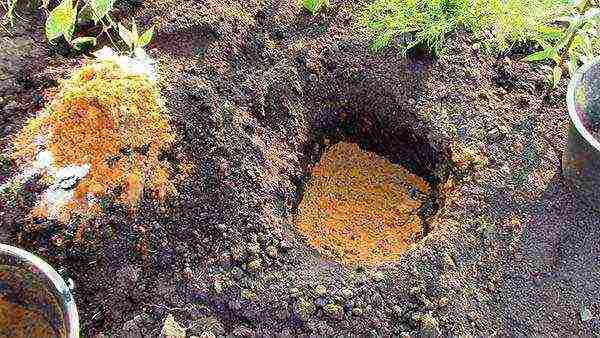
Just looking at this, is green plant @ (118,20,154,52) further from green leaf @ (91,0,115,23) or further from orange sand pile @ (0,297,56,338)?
orange sand pile @ (0,297,56,338)

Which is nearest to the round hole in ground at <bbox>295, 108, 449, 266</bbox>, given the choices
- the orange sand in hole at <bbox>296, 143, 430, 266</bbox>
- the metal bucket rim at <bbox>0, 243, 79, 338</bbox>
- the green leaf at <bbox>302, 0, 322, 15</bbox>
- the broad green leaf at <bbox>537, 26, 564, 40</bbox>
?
the orange sand in hole at <bbox>296, 143, 430, 266</bbox>

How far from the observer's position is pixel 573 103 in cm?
217

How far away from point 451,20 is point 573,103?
52cm

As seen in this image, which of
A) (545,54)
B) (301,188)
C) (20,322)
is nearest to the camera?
(20,322)

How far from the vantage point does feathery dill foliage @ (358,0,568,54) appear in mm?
2354

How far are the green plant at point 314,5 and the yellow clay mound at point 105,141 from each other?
2.41ft

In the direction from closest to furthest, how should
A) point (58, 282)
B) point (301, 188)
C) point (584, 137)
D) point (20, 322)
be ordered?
1. point (58, 282)
2. point (20, 322)
3. point (584, 137)
4. point (301, 188)

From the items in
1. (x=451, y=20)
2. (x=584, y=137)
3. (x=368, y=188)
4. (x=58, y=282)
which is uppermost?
(x=451, y=20)

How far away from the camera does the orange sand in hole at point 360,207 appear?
235cm

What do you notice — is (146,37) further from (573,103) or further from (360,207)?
(573,103)

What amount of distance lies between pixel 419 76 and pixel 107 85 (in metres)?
1.15

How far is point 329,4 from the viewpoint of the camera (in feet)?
8.77

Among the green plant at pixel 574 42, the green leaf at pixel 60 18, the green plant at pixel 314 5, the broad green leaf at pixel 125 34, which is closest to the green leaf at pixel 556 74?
the green plant at pixel 574 42

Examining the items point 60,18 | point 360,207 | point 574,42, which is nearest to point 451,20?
point 574,42
